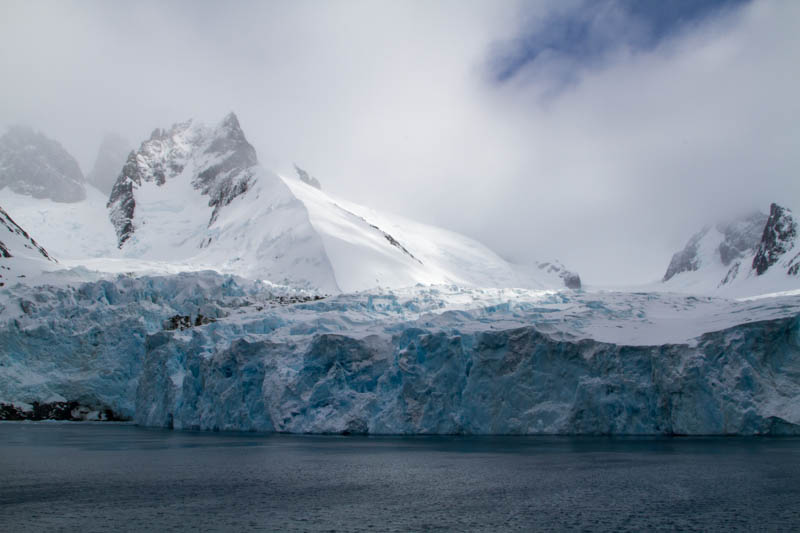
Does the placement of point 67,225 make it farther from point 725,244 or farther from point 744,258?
point 725,244

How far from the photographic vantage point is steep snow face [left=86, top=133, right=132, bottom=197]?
504 feet

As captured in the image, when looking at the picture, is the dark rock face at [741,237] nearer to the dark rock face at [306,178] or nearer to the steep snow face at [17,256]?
the dark rock face at [306,178]

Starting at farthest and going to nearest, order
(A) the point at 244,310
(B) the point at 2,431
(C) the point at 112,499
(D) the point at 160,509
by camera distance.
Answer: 1. (A) the point at 244,310
2. (B) the point at 2,431
3. (C) the point at 112,499
4. (D) the point at 160,509

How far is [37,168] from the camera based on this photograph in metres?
135

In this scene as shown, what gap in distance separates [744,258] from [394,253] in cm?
11216

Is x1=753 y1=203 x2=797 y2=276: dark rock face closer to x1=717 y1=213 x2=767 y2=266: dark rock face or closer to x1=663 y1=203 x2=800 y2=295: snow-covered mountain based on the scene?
x1=663 y1=203 x2=800 y2=295: snow-covered mountain

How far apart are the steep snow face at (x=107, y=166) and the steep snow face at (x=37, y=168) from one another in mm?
5864

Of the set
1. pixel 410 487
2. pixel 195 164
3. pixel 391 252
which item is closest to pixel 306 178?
pixel 195 164

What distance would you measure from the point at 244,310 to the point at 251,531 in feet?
142

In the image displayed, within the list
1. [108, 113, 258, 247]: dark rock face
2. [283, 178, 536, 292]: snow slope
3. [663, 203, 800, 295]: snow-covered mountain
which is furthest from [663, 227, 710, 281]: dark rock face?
[108, 113, 258, 247]: dark rock face

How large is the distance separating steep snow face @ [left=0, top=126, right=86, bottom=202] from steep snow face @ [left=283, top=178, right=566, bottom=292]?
55447 mm

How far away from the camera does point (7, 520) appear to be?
15.3m

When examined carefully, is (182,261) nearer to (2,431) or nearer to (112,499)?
(2,431)

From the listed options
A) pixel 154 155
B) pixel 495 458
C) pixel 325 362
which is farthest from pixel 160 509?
pixel 154 155
